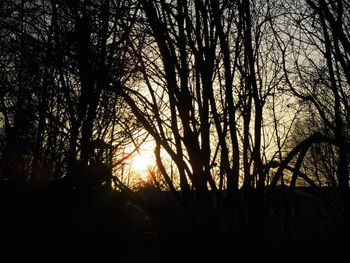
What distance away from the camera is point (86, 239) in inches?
157

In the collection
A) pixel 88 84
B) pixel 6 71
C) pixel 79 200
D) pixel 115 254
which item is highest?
pixel 6 71

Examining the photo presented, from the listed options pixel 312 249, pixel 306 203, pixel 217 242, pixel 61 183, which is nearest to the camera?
pixel 217 242

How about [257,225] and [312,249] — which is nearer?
[257,225]

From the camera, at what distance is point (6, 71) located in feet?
25.4

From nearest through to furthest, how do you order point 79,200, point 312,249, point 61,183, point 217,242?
point 217,242 < point 61,183 < point 79,200 < point 312,249

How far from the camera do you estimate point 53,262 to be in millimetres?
3520

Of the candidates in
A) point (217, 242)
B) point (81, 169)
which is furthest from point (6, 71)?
point (217, 242)

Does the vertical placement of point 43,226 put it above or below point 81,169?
below

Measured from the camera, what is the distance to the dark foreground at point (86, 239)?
2.78 m

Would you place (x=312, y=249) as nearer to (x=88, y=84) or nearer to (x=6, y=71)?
(x=88, y=84)

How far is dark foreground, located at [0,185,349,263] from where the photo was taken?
2.78 meters

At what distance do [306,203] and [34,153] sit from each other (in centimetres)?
3422

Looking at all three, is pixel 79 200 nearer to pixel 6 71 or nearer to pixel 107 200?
pixel 107 200

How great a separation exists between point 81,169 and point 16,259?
1126mm
